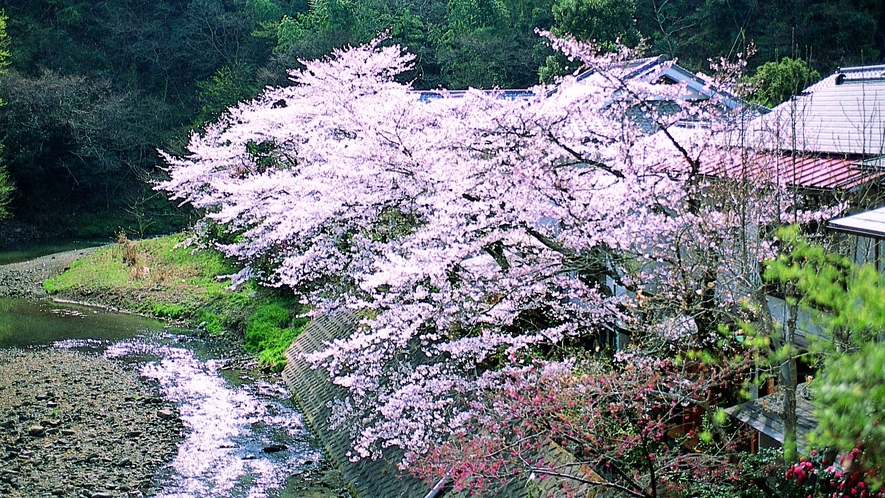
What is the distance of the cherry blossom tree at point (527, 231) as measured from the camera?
738 cm

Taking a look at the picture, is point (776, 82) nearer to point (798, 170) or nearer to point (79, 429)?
point (798, 170)

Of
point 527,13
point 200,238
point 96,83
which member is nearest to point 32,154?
point 96,83

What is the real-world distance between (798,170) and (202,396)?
11.0 metres

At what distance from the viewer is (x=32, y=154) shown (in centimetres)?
2998

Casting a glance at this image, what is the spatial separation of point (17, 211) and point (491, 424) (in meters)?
29.4

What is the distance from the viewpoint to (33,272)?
25.1 metres

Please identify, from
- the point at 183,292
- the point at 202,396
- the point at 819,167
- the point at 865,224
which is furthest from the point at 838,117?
the point at 183,292

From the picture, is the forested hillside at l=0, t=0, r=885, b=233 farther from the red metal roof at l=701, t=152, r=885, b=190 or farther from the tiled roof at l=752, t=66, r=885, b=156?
the red metal roof at l=701, t=152, r=885, b=190

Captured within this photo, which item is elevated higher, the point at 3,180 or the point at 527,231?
the point at 527,231

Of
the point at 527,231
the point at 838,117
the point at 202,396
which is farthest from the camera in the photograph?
the point at 202,396

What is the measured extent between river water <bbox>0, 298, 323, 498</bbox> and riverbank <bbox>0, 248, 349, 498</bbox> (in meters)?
0.30

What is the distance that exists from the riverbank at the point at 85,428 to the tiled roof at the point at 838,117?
7.31 metres

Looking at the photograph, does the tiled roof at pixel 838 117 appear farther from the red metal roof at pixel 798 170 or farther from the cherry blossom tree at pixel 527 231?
the cherry blossom tree at pixel 527 231

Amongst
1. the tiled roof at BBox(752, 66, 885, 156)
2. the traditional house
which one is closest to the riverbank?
the traditional house
